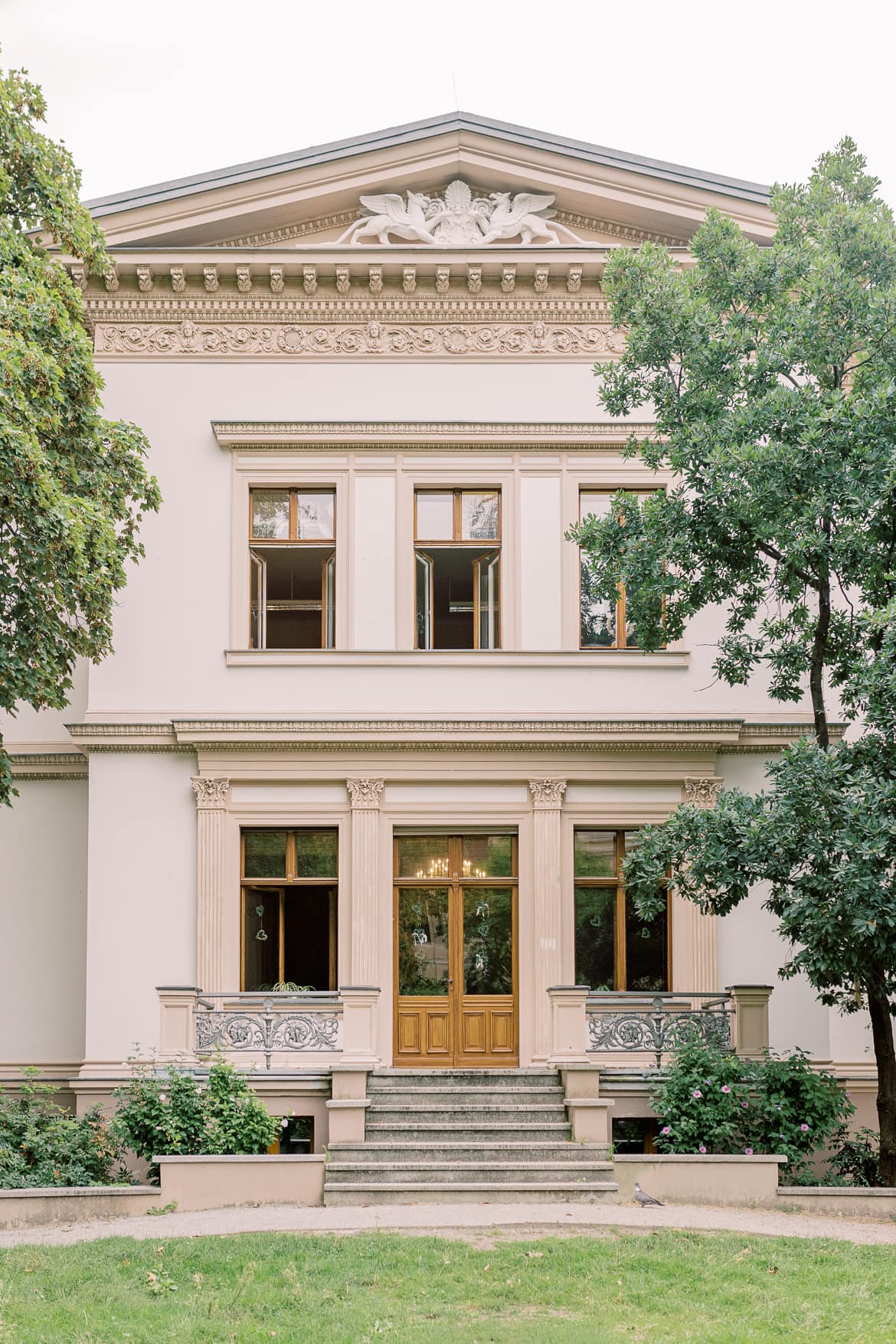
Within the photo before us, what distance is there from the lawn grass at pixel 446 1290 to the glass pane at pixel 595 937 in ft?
18.8

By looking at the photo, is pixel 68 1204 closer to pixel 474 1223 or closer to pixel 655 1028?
pixel 474 1223

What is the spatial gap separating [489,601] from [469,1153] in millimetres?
6957

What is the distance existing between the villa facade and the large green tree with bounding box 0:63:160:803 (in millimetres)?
2240

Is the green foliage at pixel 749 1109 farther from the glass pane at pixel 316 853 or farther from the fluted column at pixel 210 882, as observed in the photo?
the fluted column at pixel 210 882

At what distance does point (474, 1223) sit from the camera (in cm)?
1147

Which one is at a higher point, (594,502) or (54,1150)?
(594,502)

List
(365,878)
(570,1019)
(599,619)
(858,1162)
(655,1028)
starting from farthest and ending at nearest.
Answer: (599,619) < (365,878) < (655,1028) < (570,1019) < (858,1162)

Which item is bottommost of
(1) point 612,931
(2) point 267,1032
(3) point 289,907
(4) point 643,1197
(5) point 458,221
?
(4) point 643,1197

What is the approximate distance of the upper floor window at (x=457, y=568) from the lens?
1720 cm

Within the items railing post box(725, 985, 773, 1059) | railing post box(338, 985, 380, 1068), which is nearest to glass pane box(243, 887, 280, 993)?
railing post box(338, 985, 380, 1068)

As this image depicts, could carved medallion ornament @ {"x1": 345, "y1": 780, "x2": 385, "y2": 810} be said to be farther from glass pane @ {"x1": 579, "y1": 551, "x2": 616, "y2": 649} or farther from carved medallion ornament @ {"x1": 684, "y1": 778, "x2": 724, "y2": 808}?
carved medallion ornament @ {"x1": 684, "y1": 778, "x2": 724, "y2": 808}

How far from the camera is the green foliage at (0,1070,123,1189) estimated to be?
12.9m

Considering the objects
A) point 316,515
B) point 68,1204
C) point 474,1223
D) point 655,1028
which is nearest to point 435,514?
point 316,515

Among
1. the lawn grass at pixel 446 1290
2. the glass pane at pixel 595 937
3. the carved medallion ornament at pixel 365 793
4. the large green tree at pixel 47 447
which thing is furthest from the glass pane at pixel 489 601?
→ the lawn grass at pixel 446 1290
